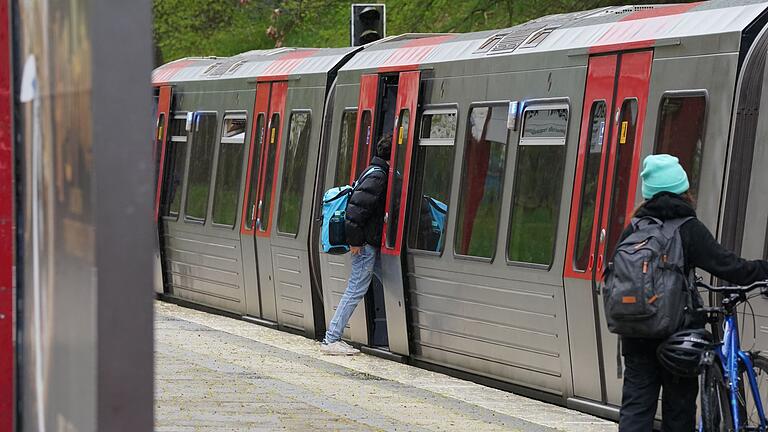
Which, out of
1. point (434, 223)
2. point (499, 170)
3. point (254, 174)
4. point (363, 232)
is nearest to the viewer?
point (499, 170)

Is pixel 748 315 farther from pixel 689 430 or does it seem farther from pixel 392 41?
pixel 392 41

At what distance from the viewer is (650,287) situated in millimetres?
6617

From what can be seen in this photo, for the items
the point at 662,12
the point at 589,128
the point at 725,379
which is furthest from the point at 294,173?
the point at 725,379

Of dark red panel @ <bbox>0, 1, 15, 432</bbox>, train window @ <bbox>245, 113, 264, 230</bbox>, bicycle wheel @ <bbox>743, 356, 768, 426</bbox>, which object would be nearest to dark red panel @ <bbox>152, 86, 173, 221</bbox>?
train window @ <bbox>245, 113, 264, 230</bbox>

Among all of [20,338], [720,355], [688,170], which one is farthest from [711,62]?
[20,338]

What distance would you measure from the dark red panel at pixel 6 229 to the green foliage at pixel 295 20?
47.9 ft

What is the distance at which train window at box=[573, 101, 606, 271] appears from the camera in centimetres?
989

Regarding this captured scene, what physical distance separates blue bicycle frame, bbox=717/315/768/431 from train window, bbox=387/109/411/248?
19.2ft

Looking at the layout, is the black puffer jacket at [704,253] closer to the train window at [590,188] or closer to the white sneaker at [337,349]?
the train window at [590,188]

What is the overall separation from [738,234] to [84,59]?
Answer: 5.88m

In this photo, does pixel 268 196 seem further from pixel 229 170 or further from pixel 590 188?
pixel 590 188

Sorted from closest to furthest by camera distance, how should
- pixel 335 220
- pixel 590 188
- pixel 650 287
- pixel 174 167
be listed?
pixel 650 287 < pixel 590 188 < pixel 335 220 < pixel 174 167

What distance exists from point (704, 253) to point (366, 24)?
35.5 ft

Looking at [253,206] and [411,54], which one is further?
[253,206]
